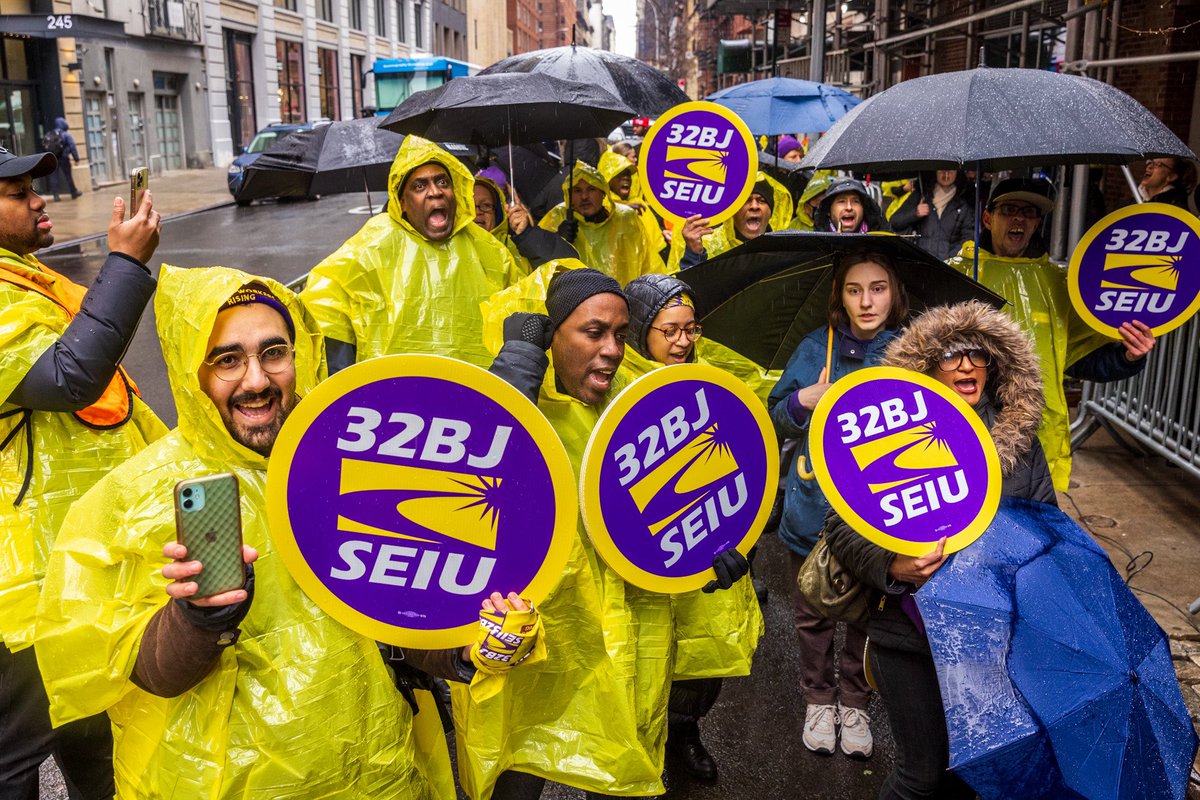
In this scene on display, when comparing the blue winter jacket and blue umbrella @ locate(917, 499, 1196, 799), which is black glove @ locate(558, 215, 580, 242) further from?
blue umbrella @ locate(917, 499, 1196, 799)

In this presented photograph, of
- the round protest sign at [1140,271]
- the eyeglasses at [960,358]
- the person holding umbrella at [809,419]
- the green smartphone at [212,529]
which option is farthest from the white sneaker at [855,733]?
the green smartphone at [212,529]

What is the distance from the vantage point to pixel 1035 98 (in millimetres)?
3441

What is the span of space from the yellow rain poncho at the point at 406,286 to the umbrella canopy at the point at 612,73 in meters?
2.22

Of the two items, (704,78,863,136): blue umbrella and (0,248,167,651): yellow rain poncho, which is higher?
(704,78,863,136): blue umbrella

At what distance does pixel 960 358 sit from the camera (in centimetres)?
271

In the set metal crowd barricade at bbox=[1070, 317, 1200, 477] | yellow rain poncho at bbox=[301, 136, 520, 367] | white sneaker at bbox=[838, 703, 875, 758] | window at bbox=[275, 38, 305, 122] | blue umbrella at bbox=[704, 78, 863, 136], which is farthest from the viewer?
window at bbox=[275, 38, 305, 122]

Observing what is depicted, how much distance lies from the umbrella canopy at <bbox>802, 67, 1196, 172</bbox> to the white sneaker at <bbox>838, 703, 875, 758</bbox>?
1948mm

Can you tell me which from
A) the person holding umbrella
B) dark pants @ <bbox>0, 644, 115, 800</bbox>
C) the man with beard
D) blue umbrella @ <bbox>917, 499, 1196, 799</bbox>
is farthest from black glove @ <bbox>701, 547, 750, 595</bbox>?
dark pants @ <bbox>0, 644, 115, 800</bbox>

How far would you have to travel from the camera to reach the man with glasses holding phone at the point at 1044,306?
399 cm

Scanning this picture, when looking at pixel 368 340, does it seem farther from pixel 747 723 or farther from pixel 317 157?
pixel 317 157

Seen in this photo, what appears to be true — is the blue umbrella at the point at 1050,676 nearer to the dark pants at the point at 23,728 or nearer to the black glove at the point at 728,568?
the black glove at the point at 728,568

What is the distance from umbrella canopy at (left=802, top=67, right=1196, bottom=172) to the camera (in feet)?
10.8

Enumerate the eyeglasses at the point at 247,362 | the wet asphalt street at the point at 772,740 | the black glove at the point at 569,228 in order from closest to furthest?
the eyeglasses at the point at 247,362
the wet asphalt street at the point at 772,740
the black glove at the point at 569,228

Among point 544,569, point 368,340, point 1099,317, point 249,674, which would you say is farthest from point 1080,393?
point 249,674
